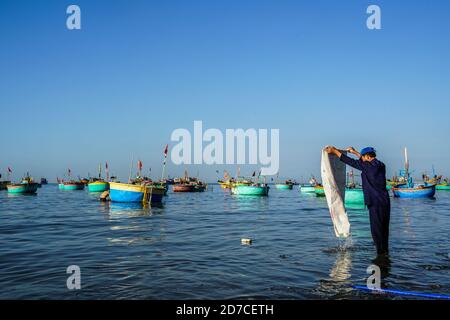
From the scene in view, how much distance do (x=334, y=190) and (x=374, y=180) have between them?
1328mm

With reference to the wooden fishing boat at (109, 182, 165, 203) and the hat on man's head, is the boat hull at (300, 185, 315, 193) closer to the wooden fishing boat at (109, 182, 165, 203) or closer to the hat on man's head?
the wooden fishing boat at (109, 182, 165, 203)

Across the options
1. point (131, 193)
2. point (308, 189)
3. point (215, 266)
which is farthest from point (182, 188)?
point (215, 266)

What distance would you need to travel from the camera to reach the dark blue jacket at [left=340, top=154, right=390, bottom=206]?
24.4 feet

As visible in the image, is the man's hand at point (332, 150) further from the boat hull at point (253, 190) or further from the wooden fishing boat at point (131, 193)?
the boat hull at point (253, 190)

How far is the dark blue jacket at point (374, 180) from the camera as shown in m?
7.43

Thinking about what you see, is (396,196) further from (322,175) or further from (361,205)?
(322,175)

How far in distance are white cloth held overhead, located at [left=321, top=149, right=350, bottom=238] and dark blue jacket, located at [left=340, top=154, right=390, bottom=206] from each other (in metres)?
0.99

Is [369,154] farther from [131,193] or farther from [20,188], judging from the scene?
[20,188]

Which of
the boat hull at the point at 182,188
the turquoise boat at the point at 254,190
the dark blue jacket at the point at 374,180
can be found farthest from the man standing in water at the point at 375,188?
the boat hull at the point at 182,188

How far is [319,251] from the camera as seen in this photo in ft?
32.8

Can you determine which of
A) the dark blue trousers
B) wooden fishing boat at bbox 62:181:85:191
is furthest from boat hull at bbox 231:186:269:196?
wooden fishing boat at bbox 62:181:85:191

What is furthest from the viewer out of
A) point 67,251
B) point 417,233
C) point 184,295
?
point 417,233
